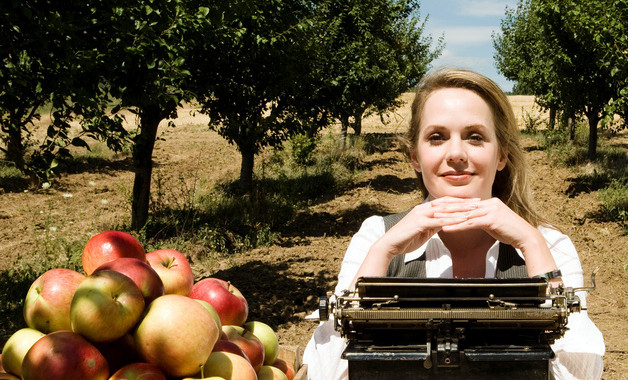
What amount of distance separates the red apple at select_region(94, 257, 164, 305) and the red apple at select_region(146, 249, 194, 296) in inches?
5.8

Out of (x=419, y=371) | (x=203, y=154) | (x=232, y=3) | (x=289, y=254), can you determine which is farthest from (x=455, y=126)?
(x=203, y=154)

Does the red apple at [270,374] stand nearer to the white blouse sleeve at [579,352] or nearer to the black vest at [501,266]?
the black vest at [501,266]

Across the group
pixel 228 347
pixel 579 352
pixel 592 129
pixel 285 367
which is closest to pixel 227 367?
pixel 228 347

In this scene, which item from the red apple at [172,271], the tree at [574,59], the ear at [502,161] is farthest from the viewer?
the tree at [574,59]

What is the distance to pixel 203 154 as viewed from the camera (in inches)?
891

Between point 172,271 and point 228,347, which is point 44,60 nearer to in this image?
point 172,271

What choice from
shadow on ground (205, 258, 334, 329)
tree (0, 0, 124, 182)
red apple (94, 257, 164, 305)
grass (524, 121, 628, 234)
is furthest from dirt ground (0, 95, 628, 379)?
tree (0, 0, 124, 182)

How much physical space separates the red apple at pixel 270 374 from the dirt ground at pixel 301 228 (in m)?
1.18

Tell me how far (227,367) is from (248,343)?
0.25 meters

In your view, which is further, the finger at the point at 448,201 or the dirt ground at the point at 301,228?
the dirt ground at the point at 301,228

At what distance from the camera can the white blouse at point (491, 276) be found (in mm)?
1737

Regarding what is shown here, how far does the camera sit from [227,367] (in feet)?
5.89

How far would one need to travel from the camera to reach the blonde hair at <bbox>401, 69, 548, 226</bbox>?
2078 millimetres

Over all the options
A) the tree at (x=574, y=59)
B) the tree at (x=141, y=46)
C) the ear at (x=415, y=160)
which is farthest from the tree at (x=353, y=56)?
the ear at (x=415, y=160)
